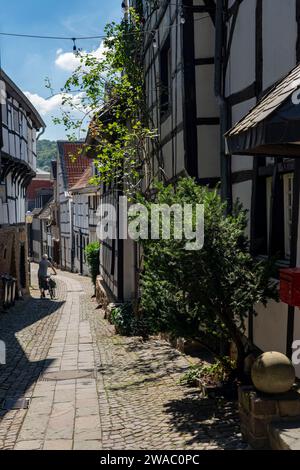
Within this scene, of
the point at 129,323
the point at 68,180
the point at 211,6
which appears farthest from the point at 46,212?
the point at 211,6

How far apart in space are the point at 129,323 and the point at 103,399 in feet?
17.1

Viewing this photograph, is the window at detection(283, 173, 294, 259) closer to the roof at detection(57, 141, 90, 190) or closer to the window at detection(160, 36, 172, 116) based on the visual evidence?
the window at detection(160, 36, 172, 116)

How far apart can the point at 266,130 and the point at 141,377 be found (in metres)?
4.89

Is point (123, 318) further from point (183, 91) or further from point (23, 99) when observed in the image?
point (23, 99)

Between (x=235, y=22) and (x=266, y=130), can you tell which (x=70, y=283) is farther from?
(x=266, y=130)

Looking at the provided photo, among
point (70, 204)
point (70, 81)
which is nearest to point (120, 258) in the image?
point (70, 81)

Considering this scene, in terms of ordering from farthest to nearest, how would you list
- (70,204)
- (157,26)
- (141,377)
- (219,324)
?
(70,204)
(157,26)
(141,377)
(219,324)

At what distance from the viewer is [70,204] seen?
38.2m

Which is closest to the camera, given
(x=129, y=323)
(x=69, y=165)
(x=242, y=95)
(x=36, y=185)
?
(x=242, y=95)

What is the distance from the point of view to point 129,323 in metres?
12.3

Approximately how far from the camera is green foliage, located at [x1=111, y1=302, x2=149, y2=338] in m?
11.8

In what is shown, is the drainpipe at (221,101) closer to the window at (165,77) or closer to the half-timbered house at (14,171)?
the window at (165,77)

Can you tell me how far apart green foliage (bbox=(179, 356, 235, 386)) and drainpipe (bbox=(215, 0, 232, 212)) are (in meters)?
1.94

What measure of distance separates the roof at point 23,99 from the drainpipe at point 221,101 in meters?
10.2
